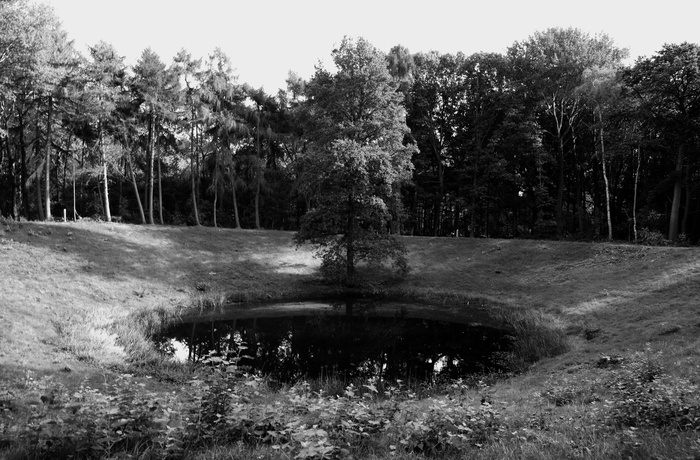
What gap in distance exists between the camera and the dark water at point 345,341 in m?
12.6

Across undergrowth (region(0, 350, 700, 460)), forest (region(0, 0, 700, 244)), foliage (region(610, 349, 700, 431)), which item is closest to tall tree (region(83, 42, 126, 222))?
forest (region(0, 0, 700, 244))

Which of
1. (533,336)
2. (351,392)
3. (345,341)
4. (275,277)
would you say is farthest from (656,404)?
(275,277)

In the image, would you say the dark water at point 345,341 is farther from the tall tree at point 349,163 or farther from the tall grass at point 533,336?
the tall tree at point 349,163

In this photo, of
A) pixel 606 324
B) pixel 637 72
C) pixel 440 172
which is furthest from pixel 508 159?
pixel 606 324

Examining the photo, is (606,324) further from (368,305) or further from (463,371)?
(368,305)

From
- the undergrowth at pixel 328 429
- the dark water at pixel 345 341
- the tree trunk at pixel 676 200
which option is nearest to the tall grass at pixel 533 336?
the dark water at pixel 345 341

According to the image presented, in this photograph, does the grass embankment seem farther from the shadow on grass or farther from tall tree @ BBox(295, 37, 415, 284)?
tall tree @ BBox(295, 37, 415, 284)

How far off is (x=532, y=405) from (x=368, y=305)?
14429 mm

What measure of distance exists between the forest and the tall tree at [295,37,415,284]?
152mm

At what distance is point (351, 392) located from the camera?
21.9 feet

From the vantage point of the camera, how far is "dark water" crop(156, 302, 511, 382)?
41.2 feet

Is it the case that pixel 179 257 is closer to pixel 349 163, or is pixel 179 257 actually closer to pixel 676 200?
pixel 349 163

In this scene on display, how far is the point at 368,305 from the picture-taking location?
22.3 m

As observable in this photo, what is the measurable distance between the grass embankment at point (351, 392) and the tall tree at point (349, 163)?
294 centimetres
